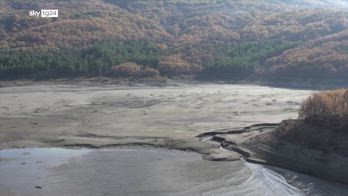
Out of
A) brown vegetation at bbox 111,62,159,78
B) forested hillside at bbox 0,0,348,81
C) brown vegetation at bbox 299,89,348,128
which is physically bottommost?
brown vegetation at bbox 299,89,348,128

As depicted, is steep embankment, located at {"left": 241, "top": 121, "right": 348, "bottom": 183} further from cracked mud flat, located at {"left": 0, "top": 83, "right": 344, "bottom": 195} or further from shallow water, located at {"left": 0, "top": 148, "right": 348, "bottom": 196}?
cracked mud flat, located at {"left": 0, "top": 83, "right": 344, "bottom": 195}

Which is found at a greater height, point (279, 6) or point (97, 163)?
point (279, 6)

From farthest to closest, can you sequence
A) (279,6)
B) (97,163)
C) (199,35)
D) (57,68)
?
1. (279,6)
2. (199,35)
3. (57,68)
4. (97,163)

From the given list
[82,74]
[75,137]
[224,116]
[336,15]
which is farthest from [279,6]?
[75,137]

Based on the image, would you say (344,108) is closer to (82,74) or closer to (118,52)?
(82,74)

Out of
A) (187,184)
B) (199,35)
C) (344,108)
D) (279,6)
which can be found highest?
(279,6)

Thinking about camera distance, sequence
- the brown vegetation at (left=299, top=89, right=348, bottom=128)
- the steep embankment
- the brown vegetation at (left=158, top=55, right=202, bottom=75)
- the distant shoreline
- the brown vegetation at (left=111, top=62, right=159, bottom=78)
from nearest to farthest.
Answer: the steep embankment → the brown vegetation at (left=299, top=89, right=348, bottom=128) → the distant shoreline → the brown vegetation at (left=111, top=62, right=159, bottom=78) → the brown vegetation at (left=158, top=55, right=202, bottom=75)

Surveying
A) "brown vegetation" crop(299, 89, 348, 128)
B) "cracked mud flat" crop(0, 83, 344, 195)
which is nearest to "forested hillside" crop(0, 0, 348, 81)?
"cracked mud flat" crop(0, 83, 344, 195)
